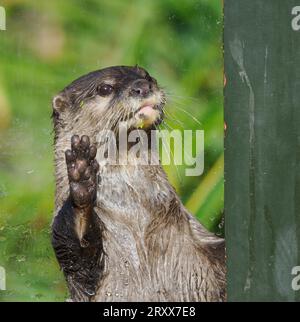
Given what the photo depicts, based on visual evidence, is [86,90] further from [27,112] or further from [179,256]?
[179,256]

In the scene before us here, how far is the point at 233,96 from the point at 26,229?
1309mm

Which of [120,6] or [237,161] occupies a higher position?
[120,6]

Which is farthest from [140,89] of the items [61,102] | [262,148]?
[262,148]

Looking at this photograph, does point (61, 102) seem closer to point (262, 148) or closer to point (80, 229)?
point (80, 229)

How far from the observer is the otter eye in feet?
13.7

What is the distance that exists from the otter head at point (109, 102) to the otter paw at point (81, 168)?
0.29m

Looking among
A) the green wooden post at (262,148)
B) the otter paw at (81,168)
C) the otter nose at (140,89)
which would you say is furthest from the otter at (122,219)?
the green wooden post at (262,148)

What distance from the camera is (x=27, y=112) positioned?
4.23 metres

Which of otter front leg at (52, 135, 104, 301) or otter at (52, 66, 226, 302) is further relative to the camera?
otter at (52, 66, 226, 302)

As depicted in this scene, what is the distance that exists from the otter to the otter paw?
0.14m

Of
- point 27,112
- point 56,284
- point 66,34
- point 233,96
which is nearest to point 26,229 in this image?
point 56,284

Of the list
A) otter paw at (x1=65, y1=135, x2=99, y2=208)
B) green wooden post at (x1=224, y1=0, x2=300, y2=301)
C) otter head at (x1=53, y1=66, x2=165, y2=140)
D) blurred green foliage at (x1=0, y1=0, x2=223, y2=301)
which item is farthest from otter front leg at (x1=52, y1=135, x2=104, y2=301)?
green wooden post at (x1=224, y1=0, x2=300, y2=301)

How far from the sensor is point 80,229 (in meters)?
4.06

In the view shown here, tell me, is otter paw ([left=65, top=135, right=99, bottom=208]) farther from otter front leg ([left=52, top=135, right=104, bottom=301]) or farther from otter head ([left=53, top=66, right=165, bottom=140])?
otter head ([left=53, top=66, right=165, bottom=140])
